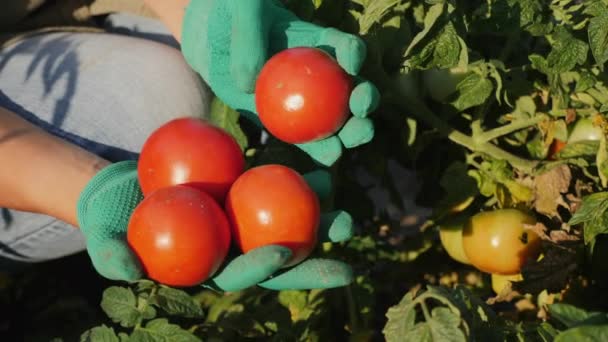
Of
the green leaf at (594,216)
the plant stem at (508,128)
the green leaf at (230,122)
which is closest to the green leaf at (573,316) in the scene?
the green leaf at (594,216)

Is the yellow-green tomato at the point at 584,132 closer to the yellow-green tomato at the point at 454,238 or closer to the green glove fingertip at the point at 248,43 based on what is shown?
the yellow-green tomato at the point at 454,238

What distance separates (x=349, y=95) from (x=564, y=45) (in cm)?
36

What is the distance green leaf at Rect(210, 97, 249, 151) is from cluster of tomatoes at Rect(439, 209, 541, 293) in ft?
1.62

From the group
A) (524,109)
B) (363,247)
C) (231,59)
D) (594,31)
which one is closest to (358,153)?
(363,247)

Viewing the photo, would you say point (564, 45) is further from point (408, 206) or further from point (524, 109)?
point (408, 206)

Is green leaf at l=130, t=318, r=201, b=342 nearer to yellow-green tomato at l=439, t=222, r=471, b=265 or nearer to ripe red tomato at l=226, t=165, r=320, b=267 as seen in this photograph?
ripe red tomato at l=226, t=165, r=320, b=267

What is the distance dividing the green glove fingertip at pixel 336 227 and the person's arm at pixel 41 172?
460 mm

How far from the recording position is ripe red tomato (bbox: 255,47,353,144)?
1197mm

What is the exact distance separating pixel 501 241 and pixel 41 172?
34.6 inches

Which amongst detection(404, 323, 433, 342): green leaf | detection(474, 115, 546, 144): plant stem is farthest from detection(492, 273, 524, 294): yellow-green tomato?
detection(404, 323, 433, 342): green leaf

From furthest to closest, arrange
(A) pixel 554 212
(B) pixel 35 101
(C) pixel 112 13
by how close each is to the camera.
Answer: (C) pixel 112 13
(B) pixel 35 101
(A) pixel 554 212

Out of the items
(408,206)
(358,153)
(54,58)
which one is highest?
(54,58)

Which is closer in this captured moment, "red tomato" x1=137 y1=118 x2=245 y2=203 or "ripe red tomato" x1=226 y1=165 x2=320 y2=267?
"ripe red tomato" x1=226 y1=165 x2=320 y2=267

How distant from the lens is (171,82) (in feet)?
5.38
